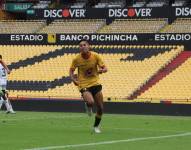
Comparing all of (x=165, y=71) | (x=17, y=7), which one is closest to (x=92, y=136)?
(x=165, y=71)

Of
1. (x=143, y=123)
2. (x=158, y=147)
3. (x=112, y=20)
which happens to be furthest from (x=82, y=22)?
(x=158, y=147)

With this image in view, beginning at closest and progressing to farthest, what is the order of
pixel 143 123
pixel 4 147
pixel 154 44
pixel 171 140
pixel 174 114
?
pixel 4 147 < pixel 171 140 < pixel 143 123 < pixel 174 114 < pixel 154 44

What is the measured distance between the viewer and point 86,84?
16.4 m

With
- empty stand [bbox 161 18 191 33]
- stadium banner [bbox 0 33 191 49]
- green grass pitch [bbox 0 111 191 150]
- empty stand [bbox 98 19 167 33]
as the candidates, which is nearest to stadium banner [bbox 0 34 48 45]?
stadium banner [bbox 0 33 191 49]

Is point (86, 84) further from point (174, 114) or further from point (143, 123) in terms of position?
point (174, 114)

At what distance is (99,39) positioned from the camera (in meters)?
37.3

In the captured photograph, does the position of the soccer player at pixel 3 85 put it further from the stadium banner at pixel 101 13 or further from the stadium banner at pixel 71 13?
the stadium banner at pixel 71 13

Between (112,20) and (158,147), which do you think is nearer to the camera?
(158,147)

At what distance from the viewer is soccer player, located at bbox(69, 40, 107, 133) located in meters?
16.3

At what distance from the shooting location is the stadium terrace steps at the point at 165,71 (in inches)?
1212

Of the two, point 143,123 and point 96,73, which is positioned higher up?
point 96,73

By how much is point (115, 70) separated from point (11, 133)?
723 inches

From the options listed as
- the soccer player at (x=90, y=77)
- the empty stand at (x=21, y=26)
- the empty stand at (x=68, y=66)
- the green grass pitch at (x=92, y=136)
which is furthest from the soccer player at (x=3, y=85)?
the empty stand at (x=21, y=26)

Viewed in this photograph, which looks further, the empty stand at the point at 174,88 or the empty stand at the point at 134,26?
the empty stand at the point at 134,26
